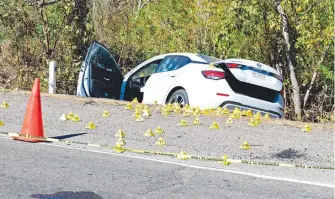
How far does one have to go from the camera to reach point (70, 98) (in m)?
12.8

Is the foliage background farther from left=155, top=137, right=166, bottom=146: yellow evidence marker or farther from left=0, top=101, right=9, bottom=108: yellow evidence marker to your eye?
left=155, top=137, right=166, bottom=146: yellow evidence marker

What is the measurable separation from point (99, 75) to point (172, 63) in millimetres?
1750

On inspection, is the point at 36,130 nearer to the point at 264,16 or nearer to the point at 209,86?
the point at 209,86

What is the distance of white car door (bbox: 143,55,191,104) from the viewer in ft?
39.2

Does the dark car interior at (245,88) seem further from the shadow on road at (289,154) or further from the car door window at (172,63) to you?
the shadow on road at (289,154)

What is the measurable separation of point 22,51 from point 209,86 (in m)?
8.55

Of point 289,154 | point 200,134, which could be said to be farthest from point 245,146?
point 200,134

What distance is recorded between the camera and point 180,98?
11695 millimetres

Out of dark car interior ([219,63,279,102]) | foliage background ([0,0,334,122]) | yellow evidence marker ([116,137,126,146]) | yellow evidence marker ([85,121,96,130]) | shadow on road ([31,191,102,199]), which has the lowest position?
shadow on road ([31,191,102,199])

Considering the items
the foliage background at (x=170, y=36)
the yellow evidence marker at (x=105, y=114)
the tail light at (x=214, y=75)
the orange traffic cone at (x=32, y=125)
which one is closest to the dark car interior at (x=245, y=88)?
the tail light at (x=214, y=75)

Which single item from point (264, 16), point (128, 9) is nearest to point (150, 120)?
point (264, 16)

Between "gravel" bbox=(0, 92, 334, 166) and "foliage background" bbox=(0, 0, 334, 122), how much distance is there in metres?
3.51

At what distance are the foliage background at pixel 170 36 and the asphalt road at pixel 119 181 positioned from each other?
6501 millimetres

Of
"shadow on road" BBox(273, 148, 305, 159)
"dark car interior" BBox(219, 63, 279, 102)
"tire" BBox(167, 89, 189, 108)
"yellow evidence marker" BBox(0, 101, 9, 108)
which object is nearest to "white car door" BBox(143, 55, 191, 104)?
"tire" BBox(167, 89, 189, 108)
